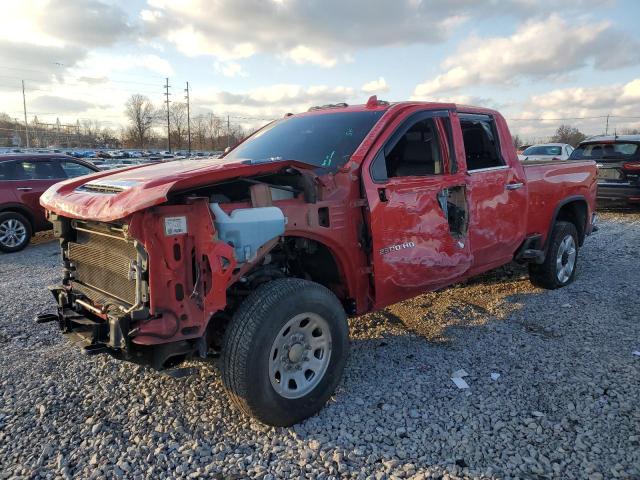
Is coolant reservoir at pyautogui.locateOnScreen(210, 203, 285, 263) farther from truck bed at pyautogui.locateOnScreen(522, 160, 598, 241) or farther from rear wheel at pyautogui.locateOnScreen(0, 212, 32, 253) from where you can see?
rear wheel at pyautogui.locateOnScreen(0, 212, 32, 253)

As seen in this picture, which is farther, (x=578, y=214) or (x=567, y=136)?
(x=567, y=136)

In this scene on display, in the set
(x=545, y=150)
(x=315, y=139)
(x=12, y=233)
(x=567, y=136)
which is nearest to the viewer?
(x=315, y=139)

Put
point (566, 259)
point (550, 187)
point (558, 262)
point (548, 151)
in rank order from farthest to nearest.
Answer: point (548, 151) → point (566, 259) → point (558, 262) → point (550, 187)

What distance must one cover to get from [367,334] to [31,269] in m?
5.68

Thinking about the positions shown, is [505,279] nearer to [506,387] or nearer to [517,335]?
[517,335]

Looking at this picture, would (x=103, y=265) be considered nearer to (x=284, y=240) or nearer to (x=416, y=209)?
(x=284, y=240)

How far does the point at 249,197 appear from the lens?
3.15 metres

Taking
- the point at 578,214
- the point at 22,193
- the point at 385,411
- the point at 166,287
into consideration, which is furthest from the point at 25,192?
the point at 578,214

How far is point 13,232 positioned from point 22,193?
0.75 metres

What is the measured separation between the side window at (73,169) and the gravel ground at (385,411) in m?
5.57

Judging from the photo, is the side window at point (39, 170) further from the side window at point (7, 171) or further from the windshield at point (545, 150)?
the windshield at point (545, 150)

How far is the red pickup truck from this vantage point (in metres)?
2.79

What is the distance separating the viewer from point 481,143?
198 inches

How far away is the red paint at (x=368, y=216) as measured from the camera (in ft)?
9.07
